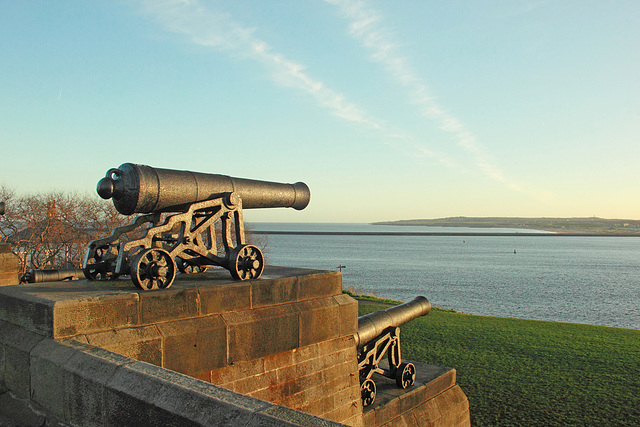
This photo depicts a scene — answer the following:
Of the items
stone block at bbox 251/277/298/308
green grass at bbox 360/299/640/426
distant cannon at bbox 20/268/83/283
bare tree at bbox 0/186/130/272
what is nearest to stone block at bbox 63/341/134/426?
stone block at bbox 251/277/298/308

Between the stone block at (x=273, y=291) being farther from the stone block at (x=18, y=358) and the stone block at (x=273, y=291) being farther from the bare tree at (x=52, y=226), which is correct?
the bare tree at (x=52, y=226)

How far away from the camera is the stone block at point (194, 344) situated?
398cm

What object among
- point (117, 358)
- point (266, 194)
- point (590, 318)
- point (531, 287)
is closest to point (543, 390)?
point (266, 194)

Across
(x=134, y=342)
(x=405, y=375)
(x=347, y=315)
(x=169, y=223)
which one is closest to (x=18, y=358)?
(x=134, y=342)

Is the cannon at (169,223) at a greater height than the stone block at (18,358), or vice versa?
the cannon at (169,223)

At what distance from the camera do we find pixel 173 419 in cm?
219

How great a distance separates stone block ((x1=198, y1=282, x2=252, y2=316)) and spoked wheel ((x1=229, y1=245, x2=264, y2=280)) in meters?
0.35

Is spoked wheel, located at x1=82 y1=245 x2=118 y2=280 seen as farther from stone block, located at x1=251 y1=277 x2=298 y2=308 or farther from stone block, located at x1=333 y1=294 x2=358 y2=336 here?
stone block, located at x1=333 y1=294 x2=358 y2=336

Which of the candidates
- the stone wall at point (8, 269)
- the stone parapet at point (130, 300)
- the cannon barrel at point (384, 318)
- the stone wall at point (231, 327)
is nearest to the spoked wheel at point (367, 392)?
the cannon barrel at point (384, 318)

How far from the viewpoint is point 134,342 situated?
3.75 metres

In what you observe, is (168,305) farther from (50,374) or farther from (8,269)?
(8,269)

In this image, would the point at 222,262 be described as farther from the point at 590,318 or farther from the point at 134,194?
the point at 590,318

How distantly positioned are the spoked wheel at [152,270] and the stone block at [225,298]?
36cm

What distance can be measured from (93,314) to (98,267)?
183 centimetres
